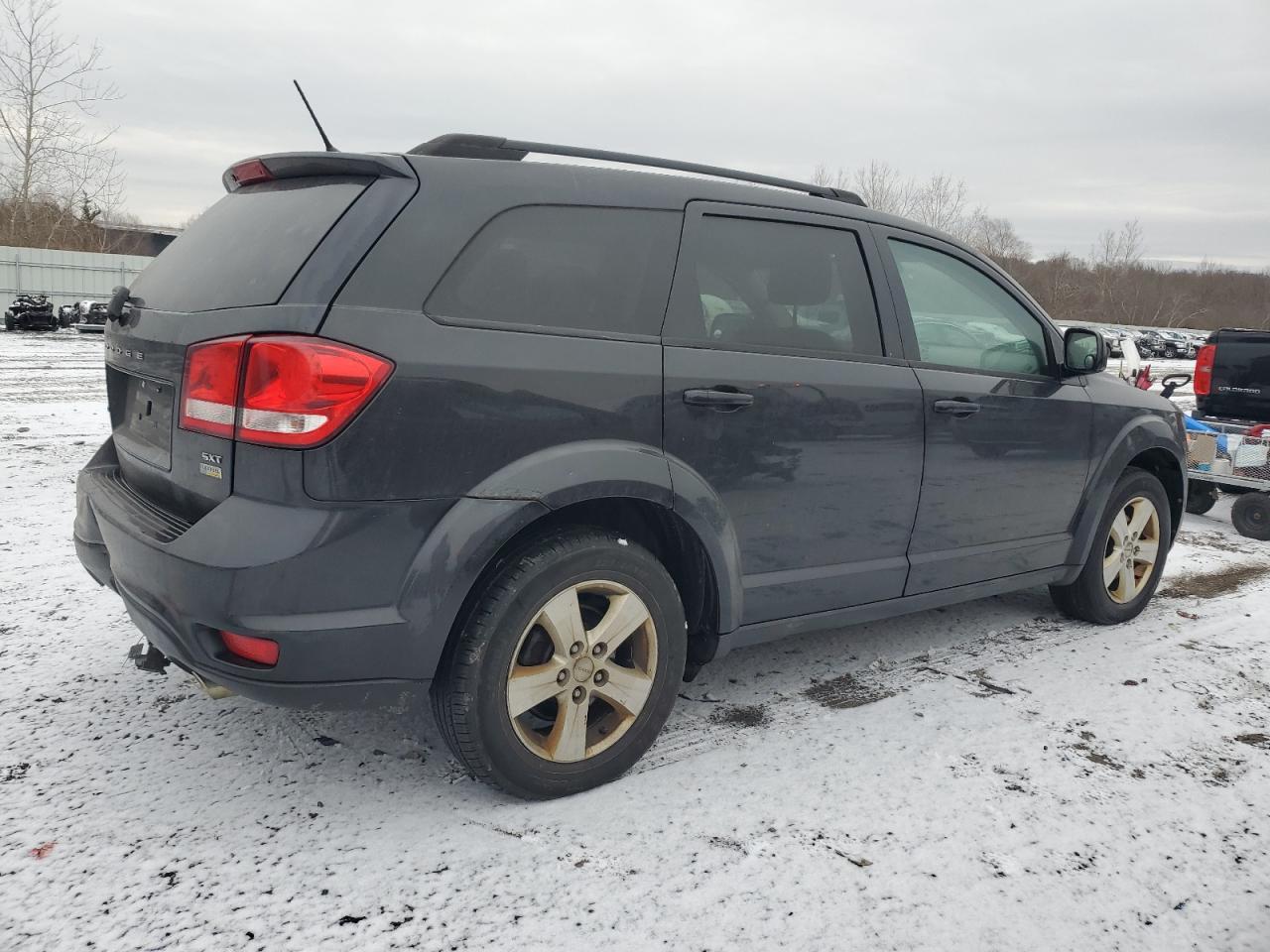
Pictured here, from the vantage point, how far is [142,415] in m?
2.85

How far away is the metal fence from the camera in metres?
32.0

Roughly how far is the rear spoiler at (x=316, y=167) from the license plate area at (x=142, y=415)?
0.71 m

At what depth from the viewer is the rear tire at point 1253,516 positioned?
6.86m

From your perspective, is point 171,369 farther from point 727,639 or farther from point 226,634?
point 727,639

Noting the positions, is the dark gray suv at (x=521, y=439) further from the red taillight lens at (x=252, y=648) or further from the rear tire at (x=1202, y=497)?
the rear tire at (x=1202, y=497)

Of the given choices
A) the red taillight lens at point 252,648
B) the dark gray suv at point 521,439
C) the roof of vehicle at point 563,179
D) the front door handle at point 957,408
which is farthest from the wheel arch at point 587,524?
the front door handle at point 957,408

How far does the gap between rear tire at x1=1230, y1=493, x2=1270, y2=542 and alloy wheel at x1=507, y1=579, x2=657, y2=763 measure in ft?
19.7

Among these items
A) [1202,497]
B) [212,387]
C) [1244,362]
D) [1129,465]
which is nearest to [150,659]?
[212,387]

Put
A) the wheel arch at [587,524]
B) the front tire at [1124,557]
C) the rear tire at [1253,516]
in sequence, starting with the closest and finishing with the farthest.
→ the wheel arch at [587,524] → the front tire at [1124,557] → the rear tire at [1253,516]

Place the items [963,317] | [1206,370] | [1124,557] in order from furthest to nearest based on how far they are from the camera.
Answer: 1. [1206,370]
2. [1124,557]
3. [963,317]

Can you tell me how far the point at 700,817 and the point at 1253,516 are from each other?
6.12 meters

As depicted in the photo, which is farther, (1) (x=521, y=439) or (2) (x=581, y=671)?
(2) (x=581, y=671)

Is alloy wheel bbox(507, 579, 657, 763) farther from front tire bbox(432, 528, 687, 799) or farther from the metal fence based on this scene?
the metal fence

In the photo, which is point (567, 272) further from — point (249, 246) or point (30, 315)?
point (30, 315)
